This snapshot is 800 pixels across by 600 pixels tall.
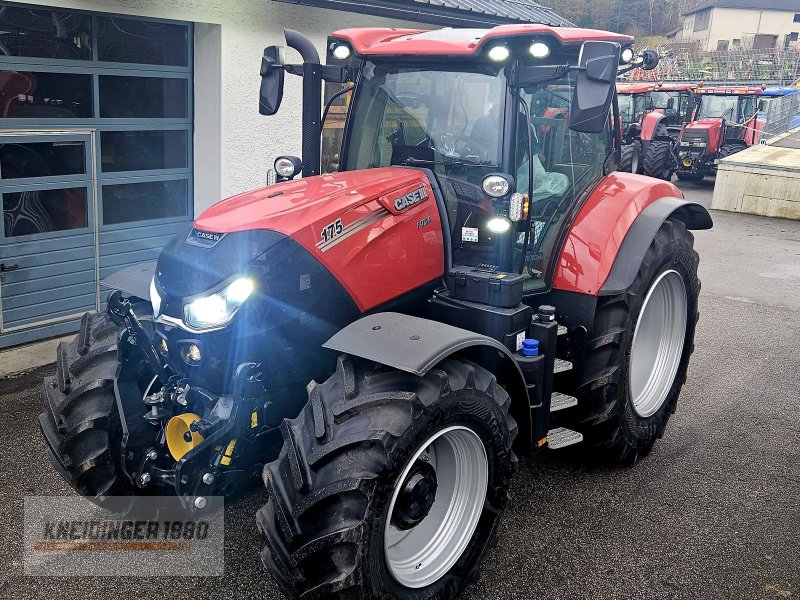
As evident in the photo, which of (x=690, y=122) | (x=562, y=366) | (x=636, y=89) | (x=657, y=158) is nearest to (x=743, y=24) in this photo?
(x=690, y=122)

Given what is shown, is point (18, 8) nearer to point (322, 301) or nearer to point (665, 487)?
point (322, 301)

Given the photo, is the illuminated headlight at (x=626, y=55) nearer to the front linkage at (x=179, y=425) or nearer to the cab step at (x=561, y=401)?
the cab step at (x=561, y=401)

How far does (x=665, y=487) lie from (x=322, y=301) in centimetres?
233

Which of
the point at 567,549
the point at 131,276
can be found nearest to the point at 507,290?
the point at 567,549

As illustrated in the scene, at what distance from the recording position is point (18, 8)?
5965mm

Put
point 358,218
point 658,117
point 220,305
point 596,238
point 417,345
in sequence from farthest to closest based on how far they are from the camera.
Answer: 1. point 658,117
2. point 596,238
3. point 358,218
4. point 220,305
5. point 417,345

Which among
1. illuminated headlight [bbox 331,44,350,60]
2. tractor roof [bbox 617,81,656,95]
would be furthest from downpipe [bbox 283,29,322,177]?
tractor roof [bbox 617,81,656,95]

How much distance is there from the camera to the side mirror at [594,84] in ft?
10.7

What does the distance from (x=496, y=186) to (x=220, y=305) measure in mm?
1333

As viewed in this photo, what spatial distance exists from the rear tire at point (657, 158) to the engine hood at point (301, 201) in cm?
1583

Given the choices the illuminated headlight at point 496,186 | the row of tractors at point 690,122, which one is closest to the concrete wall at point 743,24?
the row of tractors at point 690,122

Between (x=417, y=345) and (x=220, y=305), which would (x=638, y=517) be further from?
(x=220, y=305)

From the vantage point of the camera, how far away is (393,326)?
322 cm

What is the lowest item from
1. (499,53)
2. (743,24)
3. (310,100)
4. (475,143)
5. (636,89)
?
(475,143)
